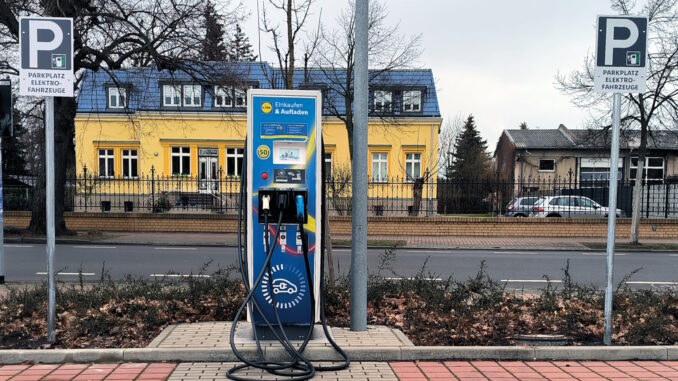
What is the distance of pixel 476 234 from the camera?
19.6 m

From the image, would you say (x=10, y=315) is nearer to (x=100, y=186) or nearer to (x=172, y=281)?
(x=172, y=281)

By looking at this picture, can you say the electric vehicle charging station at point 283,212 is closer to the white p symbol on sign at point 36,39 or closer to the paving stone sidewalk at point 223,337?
the paving stone sidewalk at point 223,337

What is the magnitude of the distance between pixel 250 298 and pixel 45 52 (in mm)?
3306

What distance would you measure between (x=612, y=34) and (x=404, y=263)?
849 centimetres

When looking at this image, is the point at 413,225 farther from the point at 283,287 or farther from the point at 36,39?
the point at 36,39

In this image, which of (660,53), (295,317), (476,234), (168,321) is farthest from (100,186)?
(660,53)

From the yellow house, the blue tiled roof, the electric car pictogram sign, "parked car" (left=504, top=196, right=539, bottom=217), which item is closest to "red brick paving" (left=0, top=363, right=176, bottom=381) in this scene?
the electric car pictogram sign

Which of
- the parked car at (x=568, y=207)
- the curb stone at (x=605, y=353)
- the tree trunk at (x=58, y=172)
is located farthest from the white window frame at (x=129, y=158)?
the curb stone at (x=605, y=353)

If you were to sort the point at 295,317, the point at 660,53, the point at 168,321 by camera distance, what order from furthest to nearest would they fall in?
1. the point at 660,53
2. the point at 168,321
3. the point at 295,317

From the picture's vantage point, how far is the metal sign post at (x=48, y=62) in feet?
16.3

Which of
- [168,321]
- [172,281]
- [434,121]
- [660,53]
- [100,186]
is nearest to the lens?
[168,321]

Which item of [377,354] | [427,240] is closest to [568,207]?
[427,240]

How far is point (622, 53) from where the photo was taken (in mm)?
5258

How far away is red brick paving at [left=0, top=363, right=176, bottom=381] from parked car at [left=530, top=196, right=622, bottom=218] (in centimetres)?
1988
